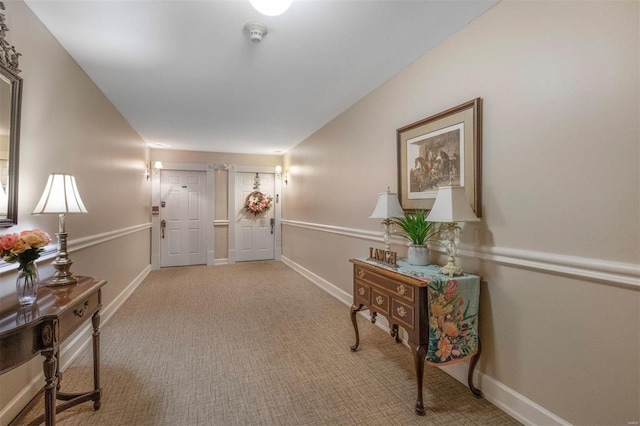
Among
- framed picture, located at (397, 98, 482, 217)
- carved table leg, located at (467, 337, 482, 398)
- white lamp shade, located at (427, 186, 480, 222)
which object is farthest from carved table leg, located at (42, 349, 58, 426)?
framed picture, located at (397, 98, 482, 217)

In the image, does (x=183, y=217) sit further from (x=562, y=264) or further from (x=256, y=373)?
(x=562, y=264)

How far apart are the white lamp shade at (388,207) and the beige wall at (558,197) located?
0.56m

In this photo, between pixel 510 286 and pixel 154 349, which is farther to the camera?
pixel 154 349

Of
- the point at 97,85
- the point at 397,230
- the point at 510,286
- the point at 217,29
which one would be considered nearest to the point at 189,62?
the point at 217,29

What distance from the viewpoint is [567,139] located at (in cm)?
137

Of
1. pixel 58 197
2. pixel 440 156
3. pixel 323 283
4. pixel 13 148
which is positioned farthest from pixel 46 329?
pixel 323 283

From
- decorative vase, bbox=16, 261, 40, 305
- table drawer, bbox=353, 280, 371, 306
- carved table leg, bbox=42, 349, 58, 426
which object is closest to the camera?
carved table leg, bbox=42, 349, 58, 426

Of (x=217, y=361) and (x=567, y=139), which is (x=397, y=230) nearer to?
(x=567, y=139)

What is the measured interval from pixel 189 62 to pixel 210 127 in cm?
188

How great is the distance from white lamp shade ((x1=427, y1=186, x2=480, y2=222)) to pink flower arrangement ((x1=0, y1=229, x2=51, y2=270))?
6.54ft

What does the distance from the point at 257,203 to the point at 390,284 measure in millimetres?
4562

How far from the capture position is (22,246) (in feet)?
4.04

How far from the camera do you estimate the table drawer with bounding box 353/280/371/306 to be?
2174mm

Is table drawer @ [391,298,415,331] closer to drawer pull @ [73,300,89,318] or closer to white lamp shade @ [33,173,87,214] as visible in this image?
drawer pull @ [73,300,89,318]
